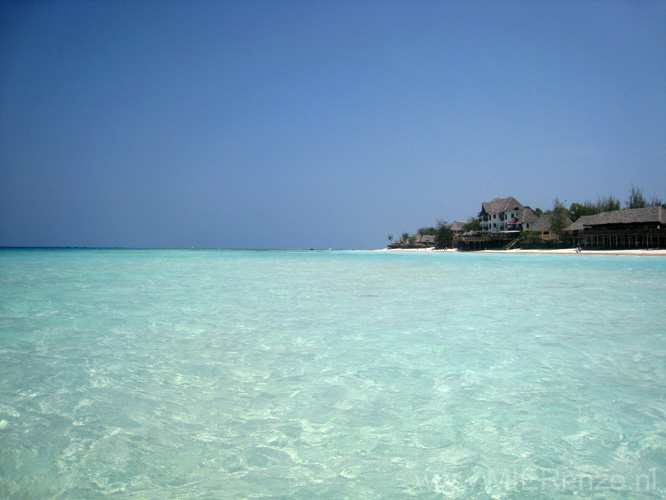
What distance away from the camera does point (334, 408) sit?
11.2 ft

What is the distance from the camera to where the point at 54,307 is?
8.93 metres

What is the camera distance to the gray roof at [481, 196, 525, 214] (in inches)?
2763

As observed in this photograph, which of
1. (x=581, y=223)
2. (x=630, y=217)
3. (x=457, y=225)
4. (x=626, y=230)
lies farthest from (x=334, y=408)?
(x=457, y=225)

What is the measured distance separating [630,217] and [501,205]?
2772cm

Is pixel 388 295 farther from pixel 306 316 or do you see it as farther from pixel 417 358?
pixel 417 358

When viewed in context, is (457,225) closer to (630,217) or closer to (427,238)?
(427,238)

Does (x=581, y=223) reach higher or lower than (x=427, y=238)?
higher

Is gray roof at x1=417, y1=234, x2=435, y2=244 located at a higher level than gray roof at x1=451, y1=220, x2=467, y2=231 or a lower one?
lower

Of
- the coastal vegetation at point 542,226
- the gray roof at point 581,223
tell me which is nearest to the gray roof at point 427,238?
the coastal vegetation at point 542,226

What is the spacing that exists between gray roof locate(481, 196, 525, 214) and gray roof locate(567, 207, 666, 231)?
1922 cm

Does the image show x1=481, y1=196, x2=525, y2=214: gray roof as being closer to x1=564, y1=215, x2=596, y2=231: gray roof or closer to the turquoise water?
x1=564, y1=215, x2=596, y2=231: gray roof

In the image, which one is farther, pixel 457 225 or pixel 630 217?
pixel 457 225

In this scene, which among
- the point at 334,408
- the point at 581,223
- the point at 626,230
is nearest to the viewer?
the point at 334,408

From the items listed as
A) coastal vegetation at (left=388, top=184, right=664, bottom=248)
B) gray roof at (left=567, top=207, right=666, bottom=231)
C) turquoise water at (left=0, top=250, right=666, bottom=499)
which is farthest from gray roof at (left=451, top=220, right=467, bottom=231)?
turquoise water at (left=0, top=250, right=666, bottom=499)
